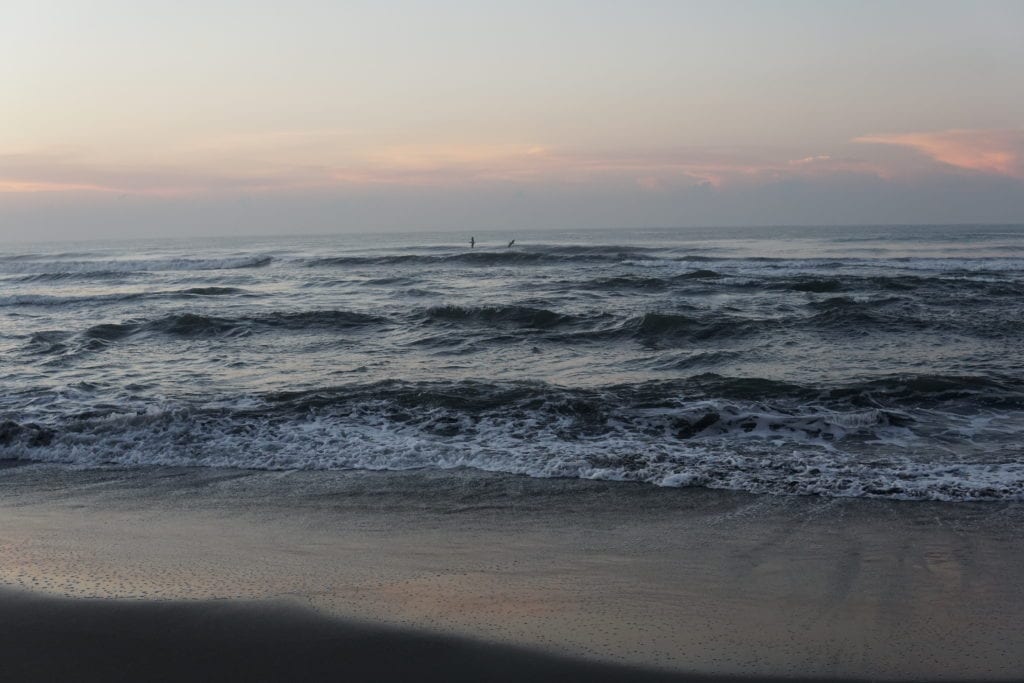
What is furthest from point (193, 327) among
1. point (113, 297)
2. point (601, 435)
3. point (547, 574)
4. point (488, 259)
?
point (488, 259)

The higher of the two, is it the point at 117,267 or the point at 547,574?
the point at 117,267

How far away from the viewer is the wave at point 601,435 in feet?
23.7

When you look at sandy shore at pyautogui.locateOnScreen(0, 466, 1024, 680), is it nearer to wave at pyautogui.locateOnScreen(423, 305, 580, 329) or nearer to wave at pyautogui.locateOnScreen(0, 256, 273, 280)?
wave at pyautogui.locateOnScreen(423, 305, 580, 329)

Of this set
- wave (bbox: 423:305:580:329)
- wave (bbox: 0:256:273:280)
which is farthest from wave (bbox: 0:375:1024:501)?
wave (bbox: 0:256:273:280)

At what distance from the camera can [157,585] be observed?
4.82 metres

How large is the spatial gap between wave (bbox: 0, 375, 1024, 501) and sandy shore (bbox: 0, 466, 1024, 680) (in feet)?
2.21

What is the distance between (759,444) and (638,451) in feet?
4.63

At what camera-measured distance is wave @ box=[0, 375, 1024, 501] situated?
7.22 meters

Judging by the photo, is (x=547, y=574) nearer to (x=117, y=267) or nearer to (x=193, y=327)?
(x=193, y=327)

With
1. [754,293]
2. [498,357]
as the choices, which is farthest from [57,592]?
[754,293]

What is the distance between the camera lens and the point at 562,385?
11.6 metres

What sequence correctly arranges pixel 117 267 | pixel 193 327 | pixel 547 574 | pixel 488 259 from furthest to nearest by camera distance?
1. pixel 117 267
2. pixel 488 259
3. pixel 193 327
4. pixel 547 574

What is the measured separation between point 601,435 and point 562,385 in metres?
2.75

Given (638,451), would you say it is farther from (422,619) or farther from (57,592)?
(57,592)
